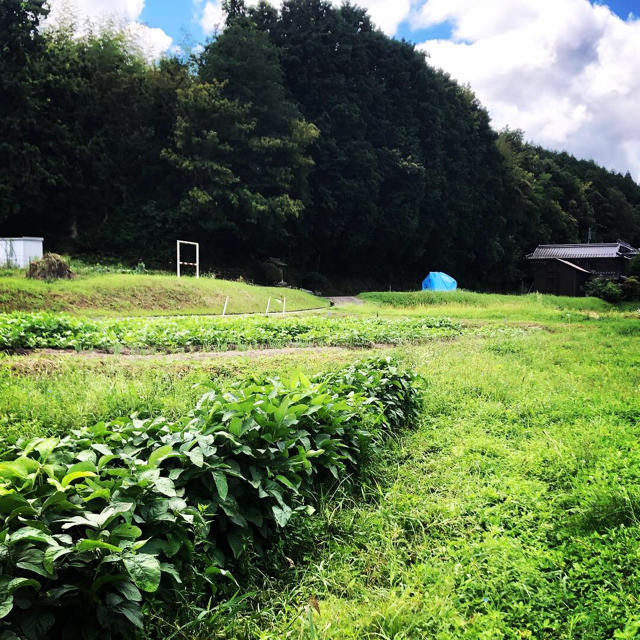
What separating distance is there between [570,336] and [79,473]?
10.3 meters

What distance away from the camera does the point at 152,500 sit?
2.16m

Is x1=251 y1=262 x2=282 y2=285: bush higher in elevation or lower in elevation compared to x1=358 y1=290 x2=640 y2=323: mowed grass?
higher

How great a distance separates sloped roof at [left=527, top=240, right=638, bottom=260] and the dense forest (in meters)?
4.93

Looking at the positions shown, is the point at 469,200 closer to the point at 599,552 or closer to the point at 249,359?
the point at 249,359

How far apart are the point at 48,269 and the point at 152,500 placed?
46.8 feet

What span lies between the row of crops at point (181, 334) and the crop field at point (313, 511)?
198 centimetres

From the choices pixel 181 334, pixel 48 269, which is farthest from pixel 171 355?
pixel 48 269

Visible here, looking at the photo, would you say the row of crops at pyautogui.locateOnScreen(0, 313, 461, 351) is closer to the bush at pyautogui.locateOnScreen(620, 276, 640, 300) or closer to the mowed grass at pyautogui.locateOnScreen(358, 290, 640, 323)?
the mowed grass at pyautogui.locateOnScreen(358, 290, 640, 323)

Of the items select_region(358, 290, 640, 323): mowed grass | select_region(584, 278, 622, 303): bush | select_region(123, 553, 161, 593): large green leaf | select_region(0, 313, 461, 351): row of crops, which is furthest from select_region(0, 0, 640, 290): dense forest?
select_region(123, 553, 161, 593): large green leaf

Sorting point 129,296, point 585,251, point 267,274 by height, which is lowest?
point 129,296

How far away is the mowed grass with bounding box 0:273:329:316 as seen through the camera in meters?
12.7

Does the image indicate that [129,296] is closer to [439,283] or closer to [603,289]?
[439,283]

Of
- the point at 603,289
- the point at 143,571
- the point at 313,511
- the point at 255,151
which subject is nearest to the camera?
the point at 143,571

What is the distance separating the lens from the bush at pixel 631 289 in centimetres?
2917
